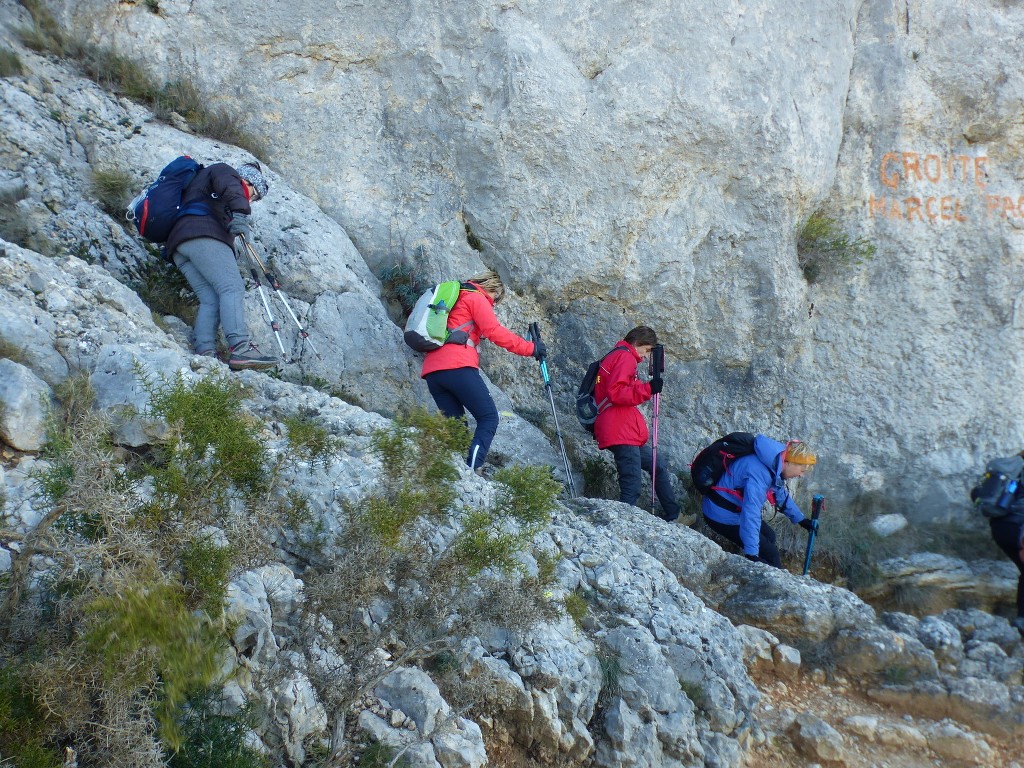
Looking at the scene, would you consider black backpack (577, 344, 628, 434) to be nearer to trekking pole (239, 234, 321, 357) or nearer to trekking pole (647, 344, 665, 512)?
trekking pole (647, 344, 665, 512)

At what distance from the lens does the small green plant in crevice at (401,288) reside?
8.01 meters

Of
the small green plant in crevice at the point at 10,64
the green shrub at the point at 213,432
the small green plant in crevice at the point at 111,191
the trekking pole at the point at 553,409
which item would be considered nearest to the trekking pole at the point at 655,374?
the trekking pole at the point at 553,409

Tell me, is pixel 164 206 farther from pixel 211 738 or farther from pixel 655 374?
pixel 655 374

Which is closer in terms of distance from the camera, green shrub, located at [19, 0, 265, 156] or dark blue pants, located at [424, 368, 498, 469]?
dark blue pants, located at [424, 368, 498, 469]

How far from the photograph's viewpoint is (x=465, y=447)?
4230 mm

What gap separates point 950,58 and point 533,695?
9.05 meters

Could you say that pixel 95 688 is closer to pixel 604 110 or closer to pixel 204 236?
pixel 204 236

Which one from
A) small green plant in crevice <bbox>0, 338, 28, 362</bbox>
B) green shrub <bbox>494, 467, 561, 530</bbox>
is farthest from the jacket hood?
small green plant in crevice <bbox>0, 338, 28, 362</bbox>

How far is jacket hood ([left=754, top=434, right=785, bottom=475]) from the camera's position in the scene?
708 centimetres

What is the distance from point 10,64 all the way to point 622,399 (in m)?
6.53

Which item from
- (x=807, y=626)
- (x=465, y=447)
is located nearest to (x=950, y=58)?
(x=807, y=626)

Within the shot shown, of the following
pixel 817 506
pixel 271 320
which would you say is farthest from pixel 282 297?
pixel 817 506

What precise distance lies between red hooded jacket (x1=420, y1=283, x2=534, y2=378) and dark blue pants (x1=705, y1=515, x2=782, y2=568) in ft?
8.70

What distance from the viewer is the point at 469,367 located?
21.5 ft
